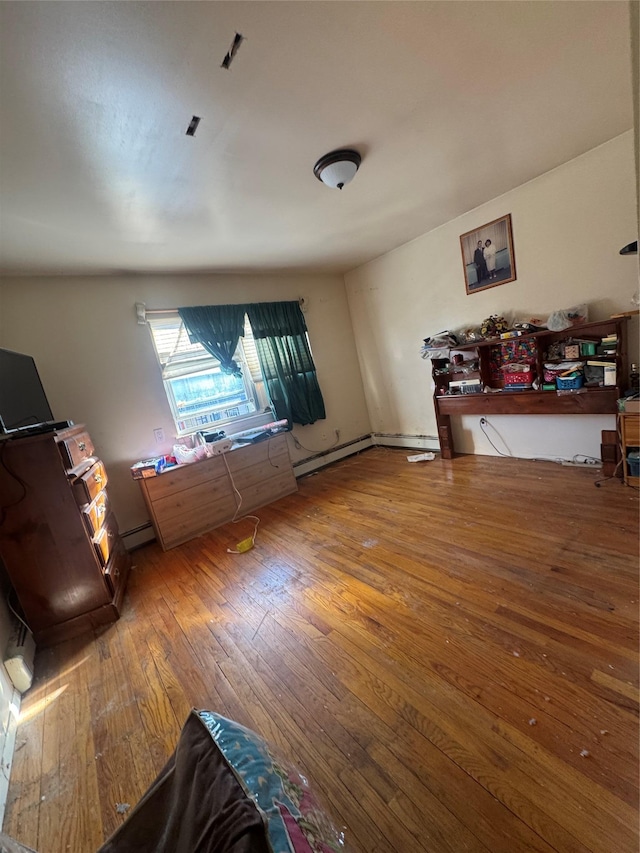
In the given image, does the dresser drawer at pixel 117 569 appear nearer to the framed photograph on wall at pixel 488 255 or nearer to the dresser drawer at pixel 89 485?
the dresser drawer at pixel 89 485

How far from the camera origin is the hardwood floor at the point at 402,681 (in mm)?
1004

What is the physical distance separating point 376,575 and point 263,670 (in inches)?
32.1

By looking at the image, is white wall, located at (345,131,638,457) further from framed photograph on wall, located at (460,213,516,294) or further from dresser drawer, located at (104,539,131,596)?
dresser drawer, located at (104,539,131,596)

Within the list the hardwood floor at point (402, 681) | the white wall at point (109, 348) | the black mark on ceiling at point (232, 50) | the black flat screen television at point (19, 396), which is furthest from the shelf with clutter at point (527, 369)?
the black flat screen television at point (19, 396)

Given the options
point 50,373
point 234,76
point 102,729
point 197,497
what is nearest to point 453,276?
point 234,76

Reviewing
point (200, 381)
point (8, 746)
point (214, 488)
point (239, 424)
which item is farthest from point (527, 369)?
point (8, 746)

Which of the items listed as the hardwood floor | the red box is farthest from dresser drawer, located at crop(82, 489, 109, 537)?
the red box

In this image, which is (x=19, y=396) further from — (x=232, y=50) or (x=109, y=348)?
(x=232, y=50)

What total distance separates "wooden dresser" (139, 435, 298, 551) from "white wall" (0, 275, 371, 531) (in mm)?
389

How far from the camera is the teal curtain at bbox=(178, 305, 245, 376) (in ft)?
11.1

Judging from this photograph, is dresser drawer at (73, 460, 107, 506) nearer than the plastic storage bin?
Yes

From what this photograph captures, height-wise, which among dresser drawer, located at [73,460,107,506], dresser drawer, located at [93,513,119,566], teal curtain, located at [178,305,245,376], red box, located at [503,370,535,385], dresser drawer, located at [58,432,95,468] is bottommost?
dresser drawer, located at [93,513,119,566]

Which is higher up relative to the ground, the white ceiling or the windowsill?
the white ceiling

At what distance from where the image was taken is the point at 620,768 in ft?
3.29
